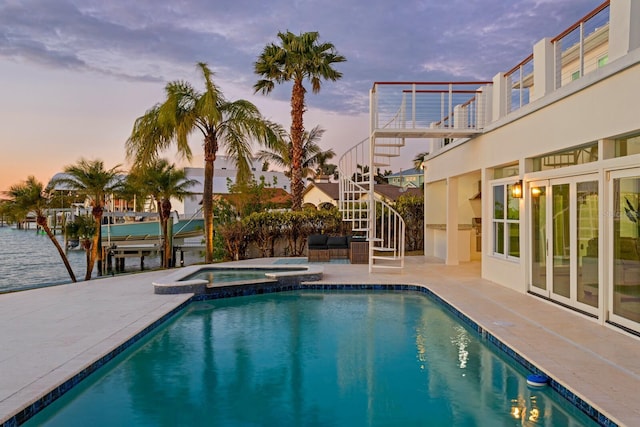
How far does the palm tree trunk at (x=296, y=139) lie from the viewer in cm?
1827

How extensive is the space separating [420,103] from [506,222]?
311 cm

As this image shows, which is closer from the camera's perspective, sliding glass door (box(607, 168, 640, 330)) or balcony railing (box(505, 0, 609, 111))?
sliding glass door (box(607, 168, 640, 330))

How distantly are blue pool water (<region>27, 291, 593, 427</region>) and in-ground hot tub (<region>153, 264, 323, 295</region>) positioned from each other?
5.03 feet

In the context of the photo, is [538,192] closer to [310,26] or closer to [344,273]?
[344,273]

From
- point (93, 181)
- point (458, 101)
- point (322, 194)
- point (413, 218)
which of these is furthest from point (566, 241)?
point (322, 194)

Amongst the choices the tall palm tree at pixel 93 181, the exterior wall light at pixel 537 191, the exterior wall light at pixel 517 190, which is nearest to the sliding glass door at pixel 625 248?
the exterior wall light at pixel 537 191

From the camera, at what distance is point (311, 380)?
4773 mm

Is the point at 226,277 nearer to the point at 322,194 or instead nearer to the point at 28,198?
the point at 28,198

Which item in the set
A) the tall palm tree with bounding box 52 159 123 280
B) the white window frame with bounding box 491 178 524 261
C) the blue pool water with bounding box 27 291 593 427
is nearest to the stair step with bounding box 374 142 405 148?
the white window frame with bounding box 491 178 524 261

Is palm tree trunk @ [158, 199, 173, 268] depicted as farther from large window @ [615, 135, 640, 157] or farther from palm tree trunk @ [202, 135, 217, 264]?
large window @ [615, 135, 640, 157]

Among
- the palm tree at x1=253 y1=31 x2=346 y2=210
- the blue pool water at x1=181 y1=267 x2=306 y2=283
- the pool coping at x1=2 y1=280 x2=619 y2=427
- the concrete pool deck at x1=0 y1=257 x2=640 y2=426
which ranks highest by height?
the palm tree at x1=253 y1=31 x2=346 y2=210

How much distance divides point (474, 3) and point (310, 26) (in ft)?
23.1

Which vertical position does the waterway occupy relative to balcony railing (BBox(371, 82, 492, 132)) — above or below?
below

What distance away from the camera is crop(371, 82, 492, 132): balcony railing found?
9898mm
